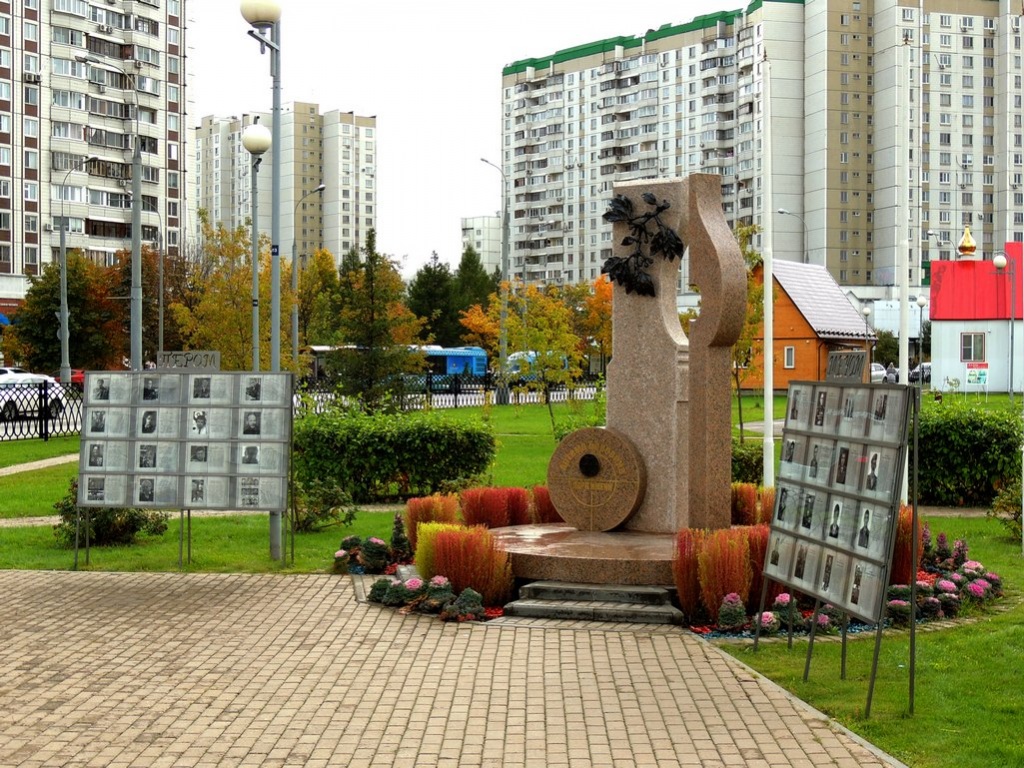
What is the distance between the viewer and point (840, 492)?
7.80m

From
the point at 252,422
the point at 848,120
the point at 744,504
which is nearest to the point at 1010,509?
the point at 744,504

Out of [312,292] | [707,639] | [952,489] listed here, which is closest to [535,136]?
[312,292]

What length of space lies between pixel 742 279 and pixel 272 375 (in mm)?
4646

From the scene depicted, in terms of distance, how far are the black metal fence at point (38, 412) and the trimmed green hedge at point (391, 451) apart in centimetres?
1443

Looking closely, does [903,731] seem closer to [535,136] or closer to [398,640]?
[398,640]

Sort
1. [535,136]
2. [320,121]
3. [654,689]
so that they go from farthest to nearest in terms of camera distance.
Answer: [320,121], [535,136], [654,689]

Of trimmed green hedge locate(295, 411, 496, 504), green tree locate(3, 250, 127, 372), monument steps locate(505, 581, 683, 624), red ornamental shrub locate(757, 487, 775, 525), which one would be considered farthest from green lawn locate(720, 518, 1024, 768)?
green tree locate(3, 250, 127, 372)

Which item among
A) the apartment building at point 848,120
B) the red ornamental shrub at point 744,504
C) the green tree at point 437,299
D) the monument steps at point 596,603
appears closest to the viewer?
the monument steps at point 596,603

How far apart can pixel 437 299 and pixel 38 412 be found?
46.0 m

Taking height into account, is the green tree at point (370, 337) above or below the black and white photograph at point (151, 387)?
above

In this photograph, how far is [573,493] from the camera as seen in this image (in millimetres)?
12602

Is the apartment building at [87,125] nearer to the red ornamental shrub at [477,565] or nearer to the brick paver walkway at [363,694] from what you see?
the red ornamental shrub at [477,565]

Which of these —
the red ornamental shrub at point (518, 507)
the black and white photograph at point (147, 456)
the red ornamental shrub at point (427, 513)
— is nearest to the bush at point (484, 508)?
the red ornamental shrub at point (518, 507)

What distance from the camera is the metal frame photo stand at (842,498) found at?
282 inches
